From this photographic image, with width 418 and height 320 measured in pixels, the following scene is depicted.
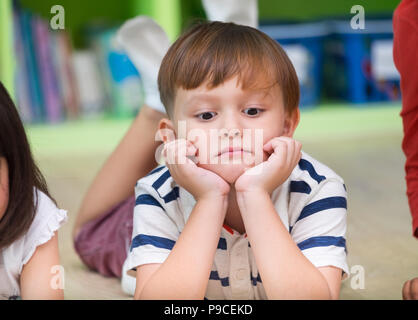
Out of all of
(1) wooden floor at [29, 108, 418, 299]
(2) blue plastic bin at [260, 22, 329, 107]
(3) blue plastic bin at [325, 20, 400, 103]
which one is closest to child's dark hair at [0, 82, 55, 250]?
(1) wooden floor at [29, 108, 418, 299]

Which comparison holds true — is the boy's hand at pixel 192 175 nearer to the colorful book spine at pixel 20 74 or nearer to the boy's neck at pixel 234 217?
the boy's neck at pixel 234 217

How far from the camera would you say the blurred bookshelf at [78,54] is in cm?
207

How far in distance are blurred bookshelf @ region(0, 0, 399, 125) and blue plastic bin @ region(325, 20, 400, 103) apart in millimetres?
151

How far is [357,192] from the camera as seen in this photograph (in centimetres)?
170

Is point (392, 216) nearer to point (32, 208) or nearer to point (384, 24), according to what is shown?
point (32, 208)

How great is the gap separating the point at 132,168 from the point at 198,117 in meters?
0.40

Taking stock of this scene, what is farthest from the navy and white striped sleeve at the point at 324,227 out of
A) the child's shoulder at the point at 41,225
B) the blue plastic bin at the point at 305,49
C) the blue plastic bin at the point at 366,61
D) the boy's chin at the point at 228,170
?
the blue plastic bin at the point at 366,61

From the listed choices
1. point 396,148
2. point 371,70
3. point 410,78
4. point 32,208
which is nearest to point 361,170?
point 396,148

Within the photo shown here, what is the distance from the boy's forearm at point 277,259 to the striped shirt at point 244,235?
5cm

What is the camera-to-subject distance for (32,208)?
3.03 feet

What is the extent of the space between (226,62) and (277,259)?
0.82 ft

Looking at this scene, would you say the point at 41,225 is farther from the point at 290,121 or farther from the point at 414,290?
the point at 414,290

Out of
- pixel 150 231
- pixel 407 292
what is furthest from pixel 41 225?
pixel 407 292

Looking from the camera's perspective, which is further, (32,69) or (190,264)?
(32,69)
